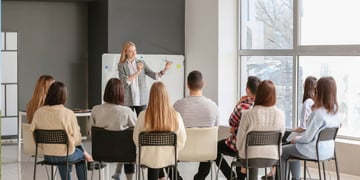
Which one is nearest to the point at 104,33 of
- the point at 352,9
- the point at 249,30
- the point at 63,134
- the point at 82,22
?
the point at 82,22

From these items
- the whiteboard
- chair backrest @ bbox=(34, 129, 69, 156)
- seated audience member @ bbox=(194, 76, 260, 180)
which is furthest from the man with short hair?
the whiteboard

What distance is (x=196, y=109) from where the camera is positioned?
214 inches

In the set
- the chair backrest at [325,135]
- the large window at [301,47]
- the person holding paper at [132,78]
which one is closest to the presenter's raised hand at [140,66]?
the person holding paper at [132,78]

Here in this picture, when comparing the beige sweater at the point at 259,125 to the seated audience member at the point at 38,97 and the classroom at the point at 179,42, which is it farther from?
the classroom at the point at 179,42

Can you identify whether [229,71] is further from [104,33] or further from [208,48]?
[104,33]

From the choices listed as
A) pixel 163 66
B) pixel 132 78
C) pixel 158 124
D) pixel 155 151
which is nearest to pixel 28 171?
pixel 132 78

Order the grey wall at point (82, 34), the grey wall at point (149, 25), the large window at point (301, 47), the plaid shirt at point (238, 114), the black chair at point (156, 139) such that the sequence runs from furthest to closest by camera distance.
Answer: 1. the grey wall at point (82, 34)
2. the grey wall at point (149, 25)
3. the large window at point (301, 47)
4. the plaid shirt at point (238, 114)
5. the black chair at point (156, 139)

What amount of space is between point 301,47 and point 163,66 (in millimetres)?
2443

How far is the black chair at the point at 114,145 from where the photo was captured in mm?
4988

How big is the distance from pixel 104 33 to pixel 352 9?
Answer: 3.99 metres

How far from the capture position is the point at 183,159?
202 inches

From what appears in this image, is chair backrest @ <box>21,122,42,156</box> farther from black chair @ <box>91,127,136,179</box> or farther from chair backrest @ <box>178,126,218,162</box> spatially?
chair backrest @ <box>178,126,218,162</box>

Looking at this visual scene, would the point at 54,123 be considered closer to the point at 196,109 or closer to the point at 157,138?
the point at 157,138

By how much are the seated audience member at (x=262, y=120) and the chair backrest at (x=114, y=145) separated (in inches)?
37.9
